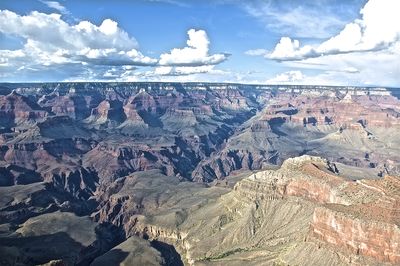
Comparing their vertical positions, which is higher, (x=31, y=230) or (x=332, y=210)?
(x=332, y=210)

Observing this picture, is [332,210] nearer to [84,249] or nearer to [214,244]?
[214,244]

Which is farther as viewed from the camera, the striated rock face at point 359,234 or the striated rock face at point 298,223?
the striated rock face at point 298,223

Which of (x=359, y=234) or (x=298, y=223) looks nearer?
(x=359, y=234)

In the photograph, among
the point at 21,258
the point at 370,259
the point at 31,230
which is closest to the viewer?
the point at 370,259

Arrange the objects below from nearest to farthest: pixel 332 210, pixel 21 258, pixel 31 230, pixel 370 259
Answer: pixel 370 259 < pixel 332 210 < pixel 21 258 < pixel 31 230


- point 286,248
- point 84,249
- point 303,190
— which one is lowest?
point 84,249

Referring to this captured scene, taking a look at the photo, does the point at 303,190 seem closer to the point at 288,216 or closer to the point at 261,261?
the point at 288,216

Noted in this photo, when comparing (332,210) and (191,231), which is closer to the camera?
(332,210)

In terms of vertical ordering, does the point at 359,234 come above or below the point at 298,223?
above

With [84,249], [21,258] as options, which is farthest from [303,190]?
[21,258]

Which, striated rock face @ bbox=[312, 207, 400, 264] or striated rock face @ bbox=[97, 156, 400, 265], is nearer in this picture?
striated rock face @ bbox=[312, 207, 400, 264]
